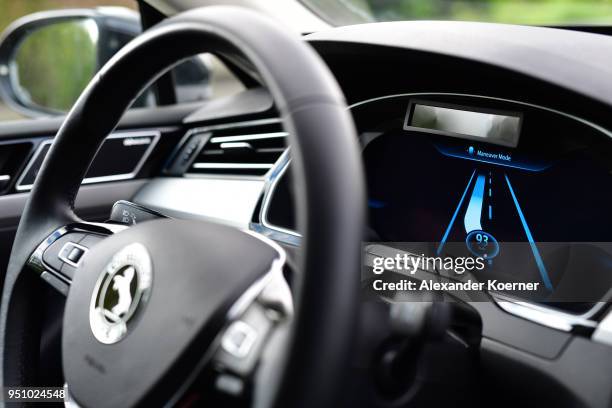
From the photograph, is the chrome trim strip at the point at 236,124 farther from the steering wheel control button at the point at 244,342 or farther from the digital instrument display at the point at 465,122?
the steering wheel control button at the point at 244,342

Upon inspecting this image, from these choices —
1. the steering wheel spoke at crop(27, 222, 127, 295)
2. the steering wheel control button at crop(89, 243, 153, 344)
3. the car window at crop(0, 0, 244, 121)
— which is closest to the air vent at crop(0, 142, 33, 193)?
the car window at crop(0, 0, 244, 121)

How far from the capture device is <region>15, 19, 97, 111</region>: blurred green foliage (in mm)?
2928

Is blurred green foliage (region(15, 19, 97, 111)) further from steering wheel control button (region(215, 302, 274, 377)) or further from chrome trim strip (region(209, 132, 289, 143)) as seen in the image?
steering wheel control button (region(215, 302, 274, 377))

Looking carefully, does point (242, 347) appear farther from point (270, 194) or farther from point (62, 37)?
point (62, 37)

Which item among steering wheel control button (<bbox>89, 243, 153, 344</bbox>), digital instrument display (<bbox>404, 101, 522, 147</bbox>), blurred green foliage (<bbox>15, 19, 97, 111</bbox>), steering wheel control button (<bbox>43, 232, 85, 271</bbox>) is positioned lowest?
blurred green foliage (<bbox>15, 19, 97, 111</bbox>)

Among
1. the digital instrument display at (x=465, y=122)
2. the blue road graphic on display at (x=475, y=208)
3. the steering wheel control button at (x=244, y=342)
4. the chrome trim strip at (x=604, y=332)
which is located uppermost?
the digital instrument display at (x=465, y=122)

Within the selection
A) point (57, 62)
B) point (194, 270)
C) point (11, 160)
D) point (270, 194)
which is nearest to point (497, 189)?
point (270, 194)

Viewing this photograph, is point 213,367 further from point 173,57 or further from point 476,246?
point 476,246

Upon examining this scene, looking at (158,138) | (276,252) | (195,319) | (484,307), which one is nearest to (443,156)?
(484,307)

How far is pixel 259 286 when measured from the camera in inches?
35.0

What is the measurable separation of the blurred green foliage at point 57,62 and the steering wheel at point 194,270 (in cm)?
126

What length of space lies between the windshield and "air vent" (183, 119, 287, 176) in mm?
430

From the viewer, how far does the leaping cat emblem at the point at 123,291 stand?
0.99 m

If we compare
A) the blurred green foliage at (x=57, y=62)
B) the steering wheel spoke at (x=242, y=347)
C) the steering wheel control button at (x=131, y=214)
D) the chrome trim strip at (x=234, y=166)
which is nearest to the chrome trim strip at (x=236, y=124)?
the chrome trim strip at (x=234, y=166)
